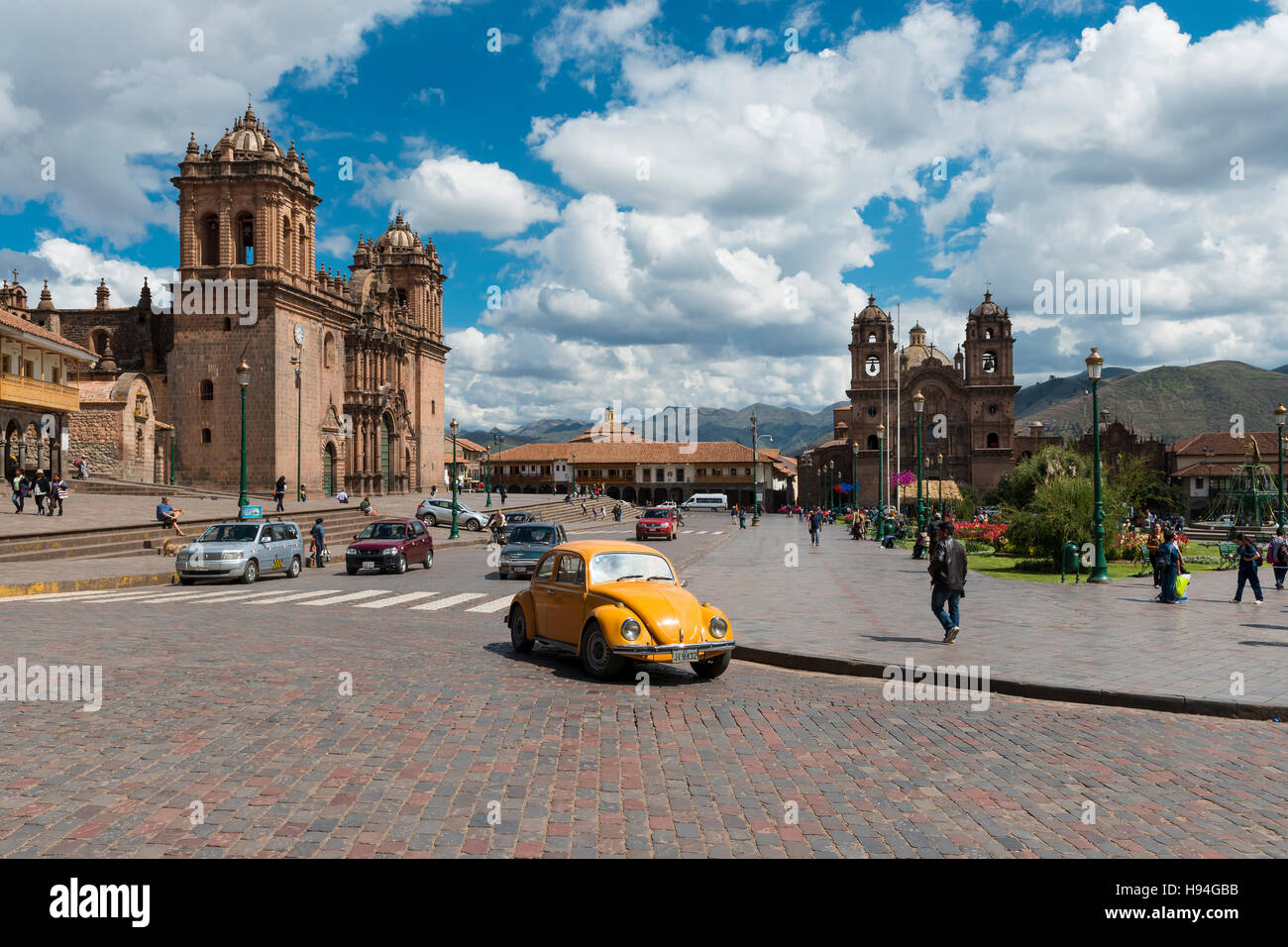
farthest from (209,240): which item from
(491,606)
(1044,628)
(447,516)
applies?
(1044,628)

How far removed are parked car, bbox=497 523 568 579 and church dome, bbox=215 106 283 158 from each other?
3853cm

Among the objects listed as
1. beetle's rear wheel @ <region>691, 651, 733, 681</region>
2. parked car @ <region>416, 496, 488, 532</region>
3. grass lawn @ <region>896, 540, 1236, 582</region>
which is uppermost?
parked car @ <region>416, 496, 488, 532</region>

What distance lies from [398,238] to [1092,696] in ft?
248

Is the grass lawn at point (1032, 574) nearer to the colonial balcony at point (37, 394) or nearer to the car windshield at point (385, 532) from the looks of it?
the car windshield at point (385, 532)

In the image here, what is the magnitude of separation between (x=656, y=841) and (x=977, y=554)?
3021 centimetres

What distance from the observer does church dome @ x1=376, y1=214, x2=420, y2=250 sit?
249ft

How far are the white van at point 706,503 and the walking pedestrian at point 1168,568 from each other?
7701cm

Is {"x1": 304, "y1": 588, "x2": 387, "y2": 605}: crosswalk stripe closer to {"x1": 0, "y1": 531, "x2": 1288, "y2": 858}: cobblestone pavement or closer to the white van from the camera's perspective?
{"x1": 0, "y1": 531, "x2": 1288, "y2": 858}: cobblestone pavement

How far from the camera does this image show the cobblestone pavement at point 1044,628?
9398 millimetres

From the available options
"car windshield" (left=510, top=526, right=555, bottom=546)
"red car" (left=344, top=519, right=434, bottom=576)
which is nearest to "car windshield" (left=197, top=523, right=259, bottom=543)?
"red car" (left=344, top=519, right=434, bottom=576)

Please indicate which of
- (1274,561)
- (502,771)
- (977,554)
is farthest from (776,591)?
(977,554)

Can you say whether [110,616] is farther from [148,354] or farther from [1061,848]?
[148,354]
